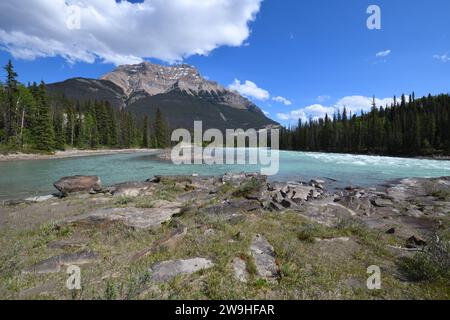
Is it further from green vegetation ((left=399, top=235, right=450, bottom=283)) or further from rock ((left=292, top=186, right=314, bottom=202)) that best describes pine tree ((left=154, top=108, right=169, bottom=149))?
green vegetation ((left=399, top=235, right=450, bottom=283))

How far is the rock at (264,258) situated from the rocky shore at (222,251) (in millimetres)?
36

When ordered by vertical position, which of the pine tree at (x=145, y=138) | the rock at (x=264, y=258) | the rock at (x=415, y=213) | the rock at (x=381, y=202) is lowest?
the rock at (x=415, y=213)

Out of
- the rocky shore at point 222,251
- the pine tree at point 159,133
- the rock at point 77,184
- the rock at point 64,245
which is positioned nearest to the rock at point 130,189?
the rock at point 77,184

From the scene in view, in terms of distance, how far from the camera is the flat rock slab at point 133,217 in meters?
10.3

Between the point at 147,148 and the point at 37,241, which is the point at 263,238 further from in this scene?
the point at 147,148

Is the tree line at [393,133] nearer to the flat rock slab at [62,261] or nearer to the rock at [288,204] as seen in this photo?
the rock at [288,204]

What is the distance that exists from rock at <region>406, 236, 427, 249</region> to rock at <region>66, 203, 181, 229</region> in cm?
982

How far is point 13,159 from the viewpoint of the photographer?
48.8 meters

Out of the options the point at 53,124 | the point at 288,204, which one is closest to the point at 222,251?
the point at 288,204

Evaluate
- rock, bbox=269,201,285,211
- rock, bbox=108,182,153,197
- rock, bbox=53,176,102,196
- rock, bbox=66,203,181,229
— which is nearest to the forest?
rock, bbox=53,176,102,196

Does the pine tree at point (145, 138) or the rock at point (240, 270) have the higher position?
the pine tree at point (145, 138)

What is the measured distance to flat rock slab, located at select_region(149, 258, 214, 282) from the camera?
6.32 m

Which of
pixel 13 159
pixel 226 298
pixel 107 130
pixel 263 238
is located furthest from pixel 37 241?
pixel 107 130
